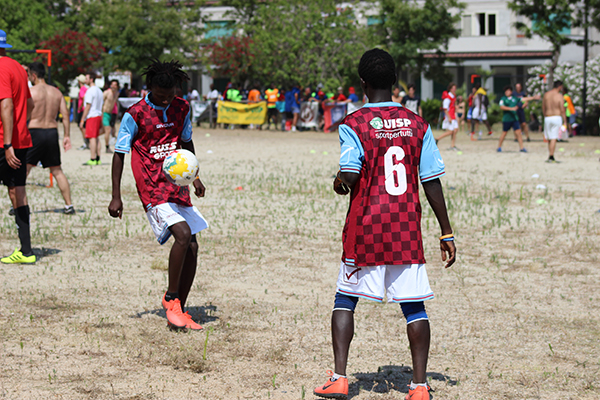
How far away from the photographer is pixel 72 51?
39.2 metres

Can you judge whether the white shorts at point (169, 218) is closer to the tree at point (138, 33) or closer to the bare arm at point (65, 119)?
the bare arm at point (65, 119)

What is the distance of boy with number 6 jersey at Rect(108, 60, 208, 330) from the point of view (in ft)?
16.5

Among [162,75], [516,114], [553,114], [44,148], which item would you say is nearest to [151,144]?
[162,75]

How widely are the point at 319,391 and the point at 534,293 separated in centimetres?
310

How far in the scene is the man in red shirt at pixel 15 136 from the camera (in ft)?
21.6

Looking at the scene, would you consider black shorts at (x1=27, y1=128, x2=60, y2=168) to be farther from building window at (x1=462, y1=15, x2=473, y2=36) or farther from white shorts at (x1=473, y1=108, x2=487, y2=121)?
building window at (x1=462, y1=15, x2=473, y2=36)

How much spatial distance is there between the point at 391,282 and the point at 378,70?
42.1 inches

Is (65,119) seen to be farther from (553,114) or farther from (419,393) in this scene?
(553,114)

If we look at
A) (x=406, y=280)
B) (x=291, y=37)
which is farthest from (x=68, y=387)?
(x=291, y=37)

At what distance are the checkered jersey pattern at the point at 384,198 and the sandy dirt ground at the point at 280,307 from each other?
2.86 feet

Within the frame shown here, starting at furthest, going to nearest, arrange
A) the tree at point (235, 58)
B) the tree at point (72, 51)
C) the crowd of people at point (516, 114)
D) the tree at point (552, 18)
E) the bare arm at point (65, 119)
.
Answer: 1. the tree at point (72, 51)
2. the tree at point (235, 58)
3. the tree at point (552, 18)
4. the crowd of people at point (516, 114)
5. the bare arm at point (65, 119)

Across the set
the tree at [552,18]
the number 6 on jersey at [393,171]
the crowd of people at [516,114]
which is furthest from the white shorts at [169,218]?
the tree at [552,18]

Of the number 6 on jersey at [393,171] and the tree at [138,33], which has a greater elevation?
the tree at [138,33]

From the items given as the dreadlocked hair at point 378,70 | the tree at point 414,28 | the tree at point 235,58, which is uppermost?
the tree at point 414,28
